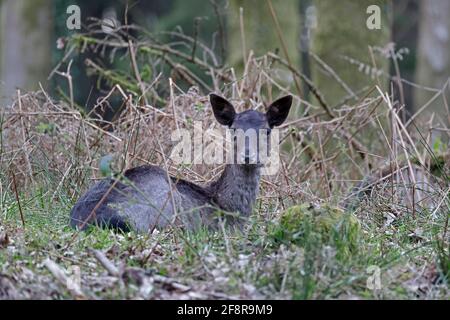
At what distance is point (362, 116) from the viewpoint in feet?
34.3

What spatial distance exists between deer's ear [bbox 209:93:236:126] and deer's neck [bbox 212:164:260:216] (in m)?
0.39

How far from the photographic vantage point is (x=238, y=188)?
28.2 ft

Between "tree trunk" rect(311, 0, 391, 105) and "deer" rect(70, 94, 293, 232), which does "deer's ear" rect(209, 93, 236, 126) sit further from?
"tree trunk" rect(311, 0, 391, 105)

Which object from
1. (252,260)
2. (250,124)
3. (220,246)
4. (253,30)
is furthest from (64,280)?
(253,30)

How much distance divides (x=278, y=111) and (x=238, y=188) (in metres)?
0.74

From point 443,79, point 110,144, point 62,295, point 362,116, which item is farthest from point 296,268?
point 443,79

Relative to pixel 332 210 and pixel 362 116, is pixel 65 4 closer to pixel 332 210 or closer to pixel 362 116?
pixel 362 116

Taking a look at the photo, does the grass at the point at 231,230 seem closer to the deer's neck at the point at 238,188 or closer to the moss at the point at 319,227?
the moss at the point at 319,227

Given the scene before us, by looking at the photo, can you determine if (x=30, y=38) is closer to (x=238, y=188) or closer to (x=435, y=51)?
(x=435, y=51)

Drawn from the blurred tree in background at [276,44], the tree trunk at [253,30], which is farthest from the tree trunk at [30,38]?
the tree trunk at [253,30]

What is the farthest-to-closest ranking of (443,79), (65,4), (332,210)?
1. (65,4)
2. (443,79)
3. (332,210)

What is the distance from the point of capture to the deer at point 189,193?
7.55m

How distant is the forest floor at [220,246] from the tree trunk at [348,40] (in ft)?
16.1

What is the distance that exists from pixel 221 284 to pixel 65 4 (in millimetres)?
13886
